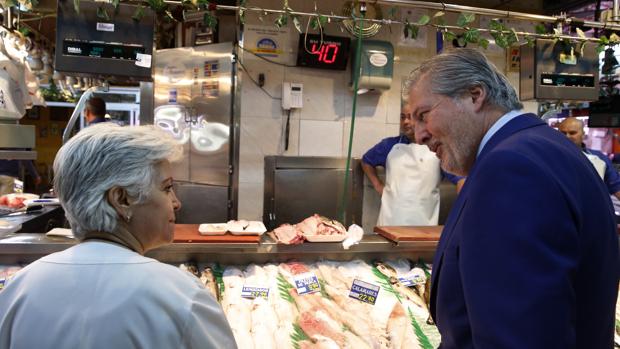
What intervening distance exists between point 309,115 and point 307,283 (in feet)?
9.06

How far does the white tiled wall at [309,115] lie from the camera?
4.82 m

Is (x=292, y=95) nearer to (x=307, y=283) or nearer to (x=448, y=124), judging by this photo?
(x=307, y=283)

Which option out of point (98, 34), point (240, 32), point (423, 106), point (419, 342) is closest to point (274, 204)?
point (240, 32)

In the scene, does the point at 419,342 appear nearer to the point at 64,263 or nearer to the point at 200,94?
the point at 64,263

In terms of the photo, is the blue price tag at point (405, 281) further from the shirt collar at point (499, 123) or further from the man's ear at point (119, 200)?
the man's ear at point (119, 200)

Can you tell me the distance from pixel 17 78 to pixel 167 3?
1.34 metres

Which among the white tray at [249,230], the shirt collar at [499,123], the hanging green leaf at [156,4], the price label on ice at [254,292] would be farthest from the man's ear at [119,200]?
the hanging green leaf at [156,4]

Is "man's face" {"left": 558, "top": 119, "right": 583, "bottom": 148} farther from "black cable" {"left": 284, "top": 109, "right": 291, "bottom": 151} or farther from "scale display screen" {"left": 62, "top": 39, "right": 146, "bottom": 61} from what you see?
"scale display screen" {"left": 62, "top": 39, "right": 146, "bottom": 61}

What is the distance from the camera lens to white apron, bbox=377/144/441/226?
447 centimetres

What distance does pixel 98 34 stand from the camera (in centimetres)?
303

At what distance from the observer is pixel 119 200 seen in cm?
117

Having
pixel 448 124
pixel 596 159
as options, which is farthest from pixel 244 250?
pixel 596 159

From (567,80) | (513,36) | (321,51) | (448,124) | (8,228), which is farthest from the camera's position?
(321,51)

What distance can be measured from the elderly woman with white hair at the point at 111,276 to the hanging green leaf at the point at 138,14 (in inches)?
82.0
